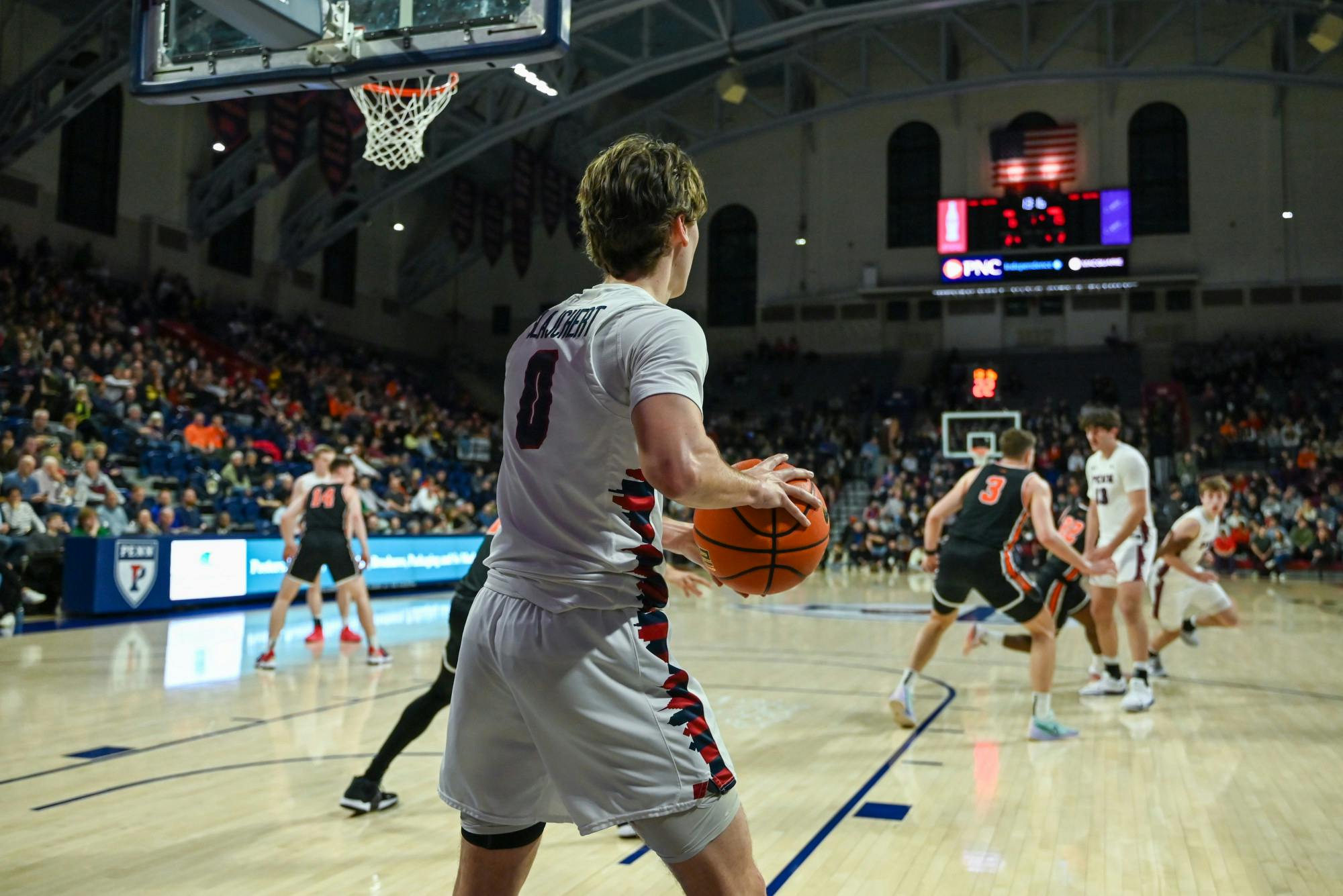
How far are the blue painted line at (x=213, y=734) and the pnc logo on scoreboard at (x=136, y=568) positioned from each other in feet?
18.7

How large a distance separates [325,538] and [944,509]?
194 inches

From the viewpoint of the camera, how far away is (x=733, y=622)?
12.1 meters

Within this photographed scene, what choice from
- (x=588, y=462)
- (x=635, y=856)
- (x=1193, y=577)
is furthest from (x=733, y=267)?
(x=588, y=462)

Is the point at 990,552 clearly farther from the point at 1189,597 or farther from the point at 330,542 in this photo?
the point at 330,542

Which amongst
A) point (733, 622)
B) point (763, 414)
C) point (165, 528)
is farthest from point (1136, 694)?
point (763, 414)

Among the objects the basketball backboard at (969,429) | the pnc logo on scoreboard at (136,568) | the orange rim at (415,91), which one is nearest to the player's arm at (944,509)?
the orange rim at (415,91)

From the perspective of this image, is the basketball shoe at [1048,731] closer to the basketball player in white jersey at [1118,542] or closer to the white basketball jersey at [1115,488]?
the basketball player in white jersey at [1118,542]

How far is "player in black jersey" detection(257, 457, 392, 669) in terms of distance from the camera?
8.47m

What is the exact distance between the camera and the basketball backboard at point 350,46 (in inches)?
233

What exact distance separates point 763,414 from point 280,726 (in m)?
23.9

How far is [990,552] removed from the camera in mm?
5910

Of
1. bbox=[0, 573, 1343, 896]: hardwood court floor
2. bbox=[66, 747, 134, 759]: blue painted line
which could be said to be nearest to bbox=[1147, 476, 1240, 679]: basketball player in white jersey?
bbox=[0, 573, 1343, 896]: hardwood court floor

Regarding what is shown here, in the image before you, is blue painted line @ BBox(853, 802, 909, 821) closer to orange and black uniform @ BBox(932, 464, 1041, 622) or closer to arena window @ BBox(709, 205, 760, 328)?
orange and black uniform @ BBox(932, 464, 1041, 622)

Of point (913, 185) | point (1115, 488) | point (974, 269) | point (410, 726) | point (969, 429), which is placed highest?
point (913, 185)
